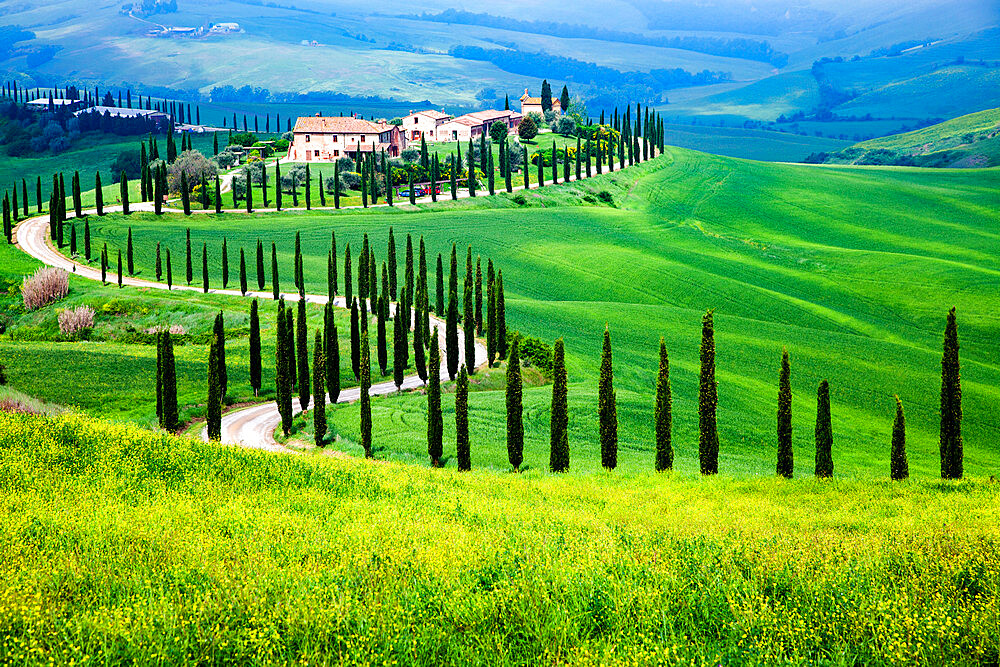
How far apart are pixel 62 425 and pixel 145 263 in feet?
321

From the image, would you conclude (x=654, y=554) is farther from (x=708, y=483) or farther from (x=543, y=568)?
(x=708, y=483)

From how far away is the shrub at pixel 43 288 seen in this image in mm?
94438

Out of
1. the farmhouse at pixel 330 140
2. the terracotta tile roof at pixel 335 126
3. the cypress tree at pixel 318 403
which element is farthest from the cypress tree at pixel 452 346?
the terracotta tile roof at pixel 335 126

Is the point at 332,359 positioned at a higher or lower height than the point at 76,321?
lower

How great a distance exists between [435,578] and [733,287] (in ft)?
311

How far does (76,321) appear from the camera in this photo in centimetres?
8638

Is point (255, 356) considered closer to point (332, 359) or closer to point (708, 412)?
point (332, 359)

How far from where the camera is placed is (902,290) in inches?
4205

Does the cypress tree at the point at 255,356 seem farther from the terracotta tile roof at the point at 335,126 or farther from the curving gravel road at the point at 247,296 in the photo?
the terracotta tile roof at the point at 335,126

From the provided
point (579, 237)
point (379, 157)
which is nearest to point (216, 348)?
point (579, 237)

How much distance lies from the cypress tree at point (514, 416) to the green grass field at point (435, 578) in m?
21.9

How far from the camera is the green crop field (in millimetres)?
60562

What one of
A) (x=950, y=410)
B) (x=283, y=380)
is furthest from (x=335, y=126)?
(x=950, y=410)

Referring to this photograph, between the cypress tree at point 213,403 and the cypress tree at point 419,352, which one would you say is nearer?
the cypress tree at point 213,403
